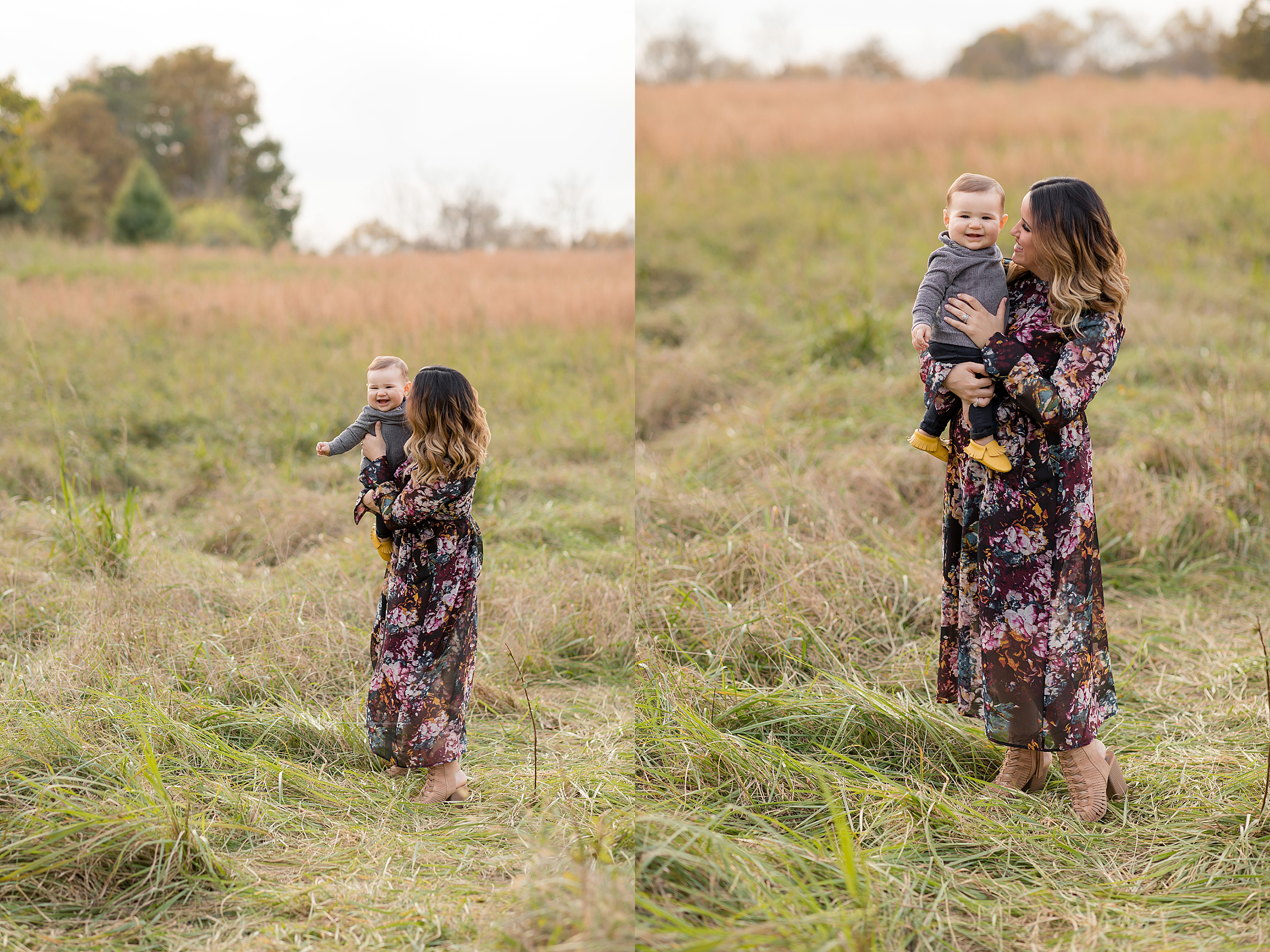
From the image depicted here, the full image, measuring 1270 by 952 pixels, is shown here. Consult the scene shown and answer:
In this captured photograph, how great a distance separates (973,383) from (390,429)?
68.7 inches

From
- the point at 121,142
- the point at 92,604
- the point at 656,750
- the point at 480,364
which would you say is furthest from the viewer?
the point at 121,142

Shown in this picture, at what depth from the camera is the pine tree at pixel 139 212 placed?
35.3 ft

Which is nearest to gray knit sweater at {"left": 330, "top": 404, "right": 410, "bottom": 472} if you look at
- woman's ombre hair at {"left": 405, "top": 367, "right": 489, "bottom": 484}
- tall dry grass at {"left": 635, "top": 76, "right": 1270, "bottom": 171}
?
woman's ombre hair at {"left": 405, "top": 367, "right": 489, "bottom": 484}

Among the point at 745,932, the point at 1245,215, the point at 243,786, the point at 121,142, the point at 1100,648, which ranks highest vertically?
the point at 121,142

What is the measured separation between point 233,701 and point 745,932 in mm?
2408

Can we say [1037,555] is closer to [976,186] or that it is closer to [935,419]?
[935,419]

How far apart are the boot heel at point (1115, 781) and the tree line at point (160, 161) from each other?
10.6 meters

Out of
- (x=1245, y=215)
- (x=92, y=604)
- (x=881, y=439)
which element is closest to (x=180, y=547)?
(x=92, y=604)

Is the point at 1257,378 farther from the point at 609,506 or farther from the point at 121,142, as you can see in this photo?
the point at 121,142

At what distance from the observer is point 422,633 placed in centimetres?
294

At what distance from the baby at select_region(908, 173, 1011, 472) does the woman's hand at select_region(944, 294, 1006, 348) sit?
2 cm

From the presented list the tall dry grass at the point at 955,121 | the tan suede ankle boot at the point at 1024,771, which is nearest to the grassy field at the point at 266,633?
the tan suede ankle boot at the point at 1024,771

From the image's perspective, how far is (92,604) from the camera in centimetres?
380

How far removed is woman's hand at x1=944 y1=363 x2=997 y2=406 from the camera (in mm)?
2566
